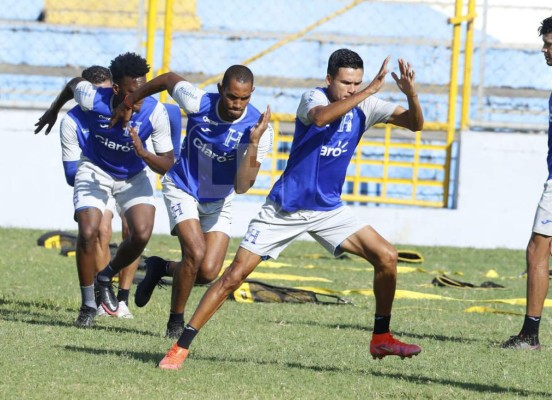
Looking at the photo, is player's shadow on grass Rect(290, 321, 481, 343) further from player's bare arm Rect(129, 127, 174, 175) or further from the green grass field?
player's bare arm Rect(129, 127, 174, 175)

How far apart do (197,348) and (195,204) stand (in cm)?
111

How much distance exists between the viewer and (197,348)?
816 cm

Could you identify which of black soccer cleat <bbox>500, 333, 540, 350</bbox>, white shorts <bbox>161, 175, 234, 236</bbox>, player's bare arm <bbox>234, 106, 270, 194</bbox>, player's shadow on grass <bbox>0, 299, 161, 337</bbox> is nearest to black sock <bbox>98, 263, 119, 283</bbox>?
player's shadow on grass <bbox>0, 299, 161, 337</bbox>

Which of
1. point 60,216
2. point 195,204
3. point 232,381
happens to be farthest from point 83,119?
point 60,216

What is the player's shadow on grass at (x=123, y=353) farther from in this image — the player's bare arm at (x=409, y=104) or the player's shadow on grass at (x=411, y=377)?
the player's bare arm at (x=409, y=104)

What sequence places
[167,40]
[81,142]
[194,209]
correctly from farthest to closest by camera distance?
1. [167,40]
2. [81,142]
3. [194,209]

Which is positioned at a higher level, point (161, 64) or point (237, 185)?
point (161, 64)

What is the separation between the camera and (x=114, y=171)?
31.9 feet

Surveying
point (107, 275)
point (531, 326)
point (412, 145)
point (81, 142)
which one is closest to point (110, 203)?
point (81, 142)

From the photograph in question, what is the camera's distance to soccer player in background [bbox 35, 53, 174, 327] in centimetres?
934

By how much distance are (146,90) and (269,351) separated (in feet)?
6.74

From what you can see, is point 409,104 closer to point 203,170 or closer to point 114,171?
point 203,170

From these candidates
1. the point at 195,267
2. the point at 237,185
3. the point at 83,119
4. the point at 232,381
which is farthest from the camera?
the point at 83,119

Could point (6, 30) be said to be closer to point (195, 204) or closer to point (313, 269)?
point (313, 269)
